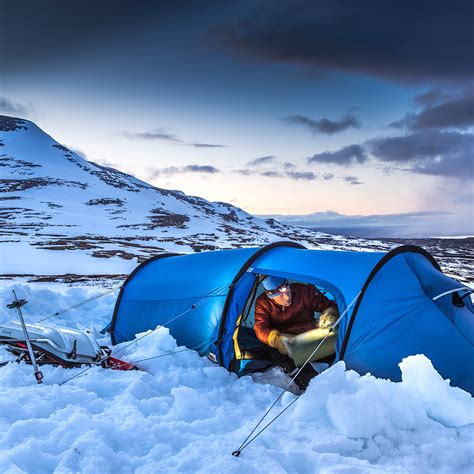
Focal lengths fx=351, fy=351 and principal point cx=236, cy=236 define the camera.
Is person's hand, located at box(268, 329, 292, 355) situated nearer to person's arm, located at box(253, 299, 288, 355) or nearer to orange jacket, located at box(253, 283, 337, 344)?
person's arm, located at box(253, 299, 288, 355)

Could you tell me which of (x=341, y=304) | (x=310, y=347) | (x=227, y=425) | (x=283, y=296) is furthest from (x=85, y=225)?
(x=227, y=425)

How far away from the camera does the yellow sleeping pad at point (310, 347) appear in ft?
20.1

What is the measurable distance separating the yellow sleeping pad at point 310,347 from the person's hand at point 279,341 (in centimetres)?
20

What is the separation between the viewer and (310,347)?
6152 mm

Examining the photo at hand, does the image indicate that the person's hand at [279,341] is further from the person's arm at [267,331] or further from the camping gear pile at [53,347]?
the camping gear pile at [53,347]

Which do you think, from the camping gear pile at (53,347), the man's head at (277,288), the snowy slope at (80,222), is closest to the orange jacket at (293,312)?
the man's head at (277,288)

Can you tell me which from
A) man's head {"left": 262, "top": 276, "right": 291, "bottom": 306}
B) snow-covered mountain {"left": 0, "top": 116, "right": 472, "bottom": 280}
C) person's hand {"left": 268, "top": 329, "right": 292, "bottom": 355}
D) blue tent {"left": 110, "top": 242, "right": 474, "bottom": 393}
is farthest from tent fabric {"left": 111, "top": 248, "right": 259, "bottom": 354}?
snow-covered mountain {"left": 0, "top": 116, "right": 472, "bottom": 280}

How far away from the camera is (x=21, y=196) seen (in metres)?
104

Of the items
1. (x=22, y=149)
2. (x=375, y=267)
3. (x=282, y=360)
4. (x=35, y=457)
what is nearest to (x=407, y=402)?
(x=375, y=267)

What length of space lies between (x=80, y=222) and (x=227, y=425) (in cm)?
8337

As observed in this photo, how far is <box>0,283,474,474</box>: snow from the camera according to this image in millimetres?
3586

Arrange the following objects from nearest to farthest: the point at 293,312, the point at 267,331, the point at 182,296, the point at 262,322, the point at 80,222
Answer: the point at 267,331, the point at 262,322, the point at 182,296, the point at 293,312, the point at 80,222

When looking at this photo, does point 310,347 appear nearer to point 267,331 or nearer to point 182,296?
point 267,331

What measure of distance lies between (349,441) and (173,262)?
5663 mm
